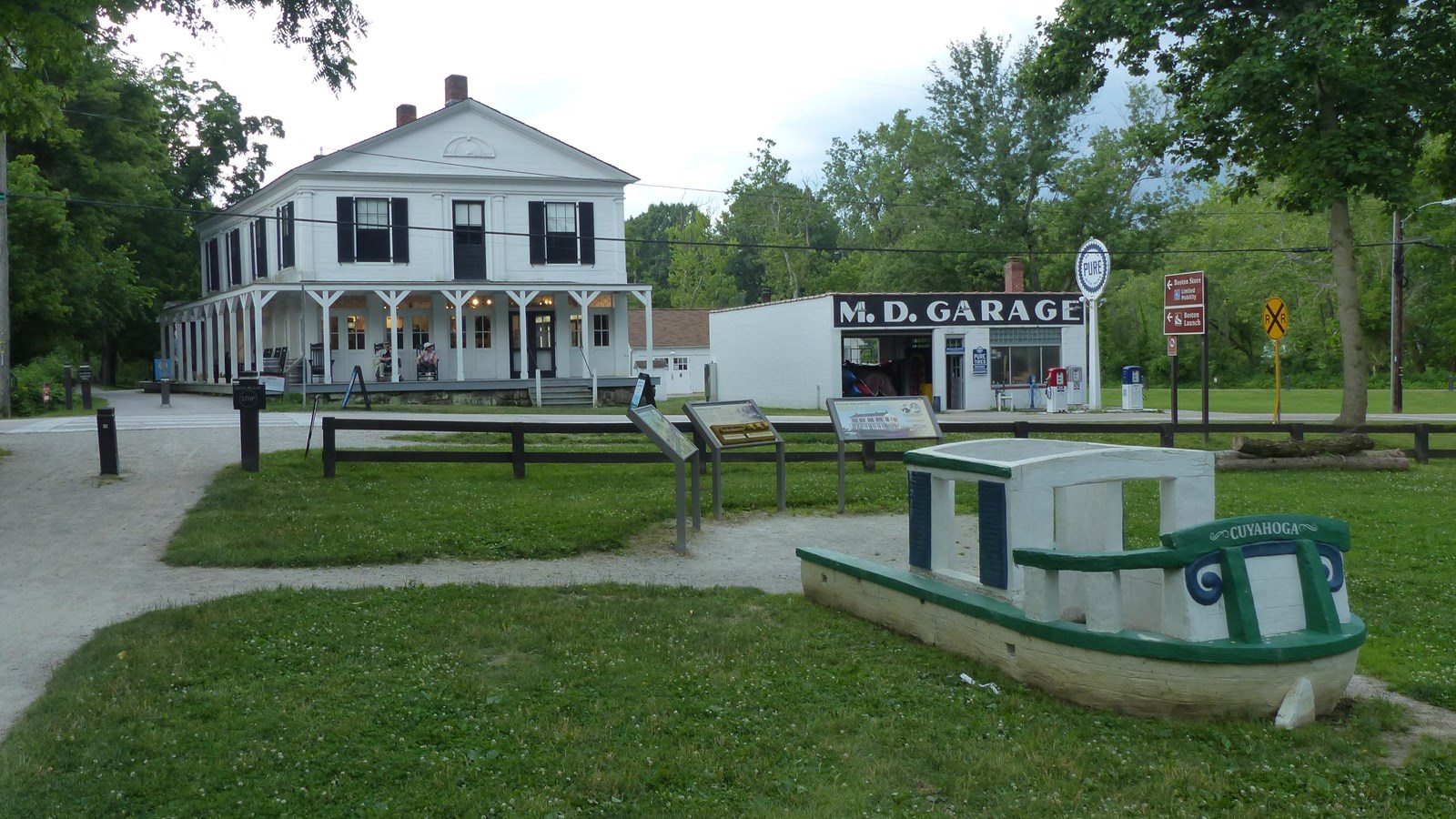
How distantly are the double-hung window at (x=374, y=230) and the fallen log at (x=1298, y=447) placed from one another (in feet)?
81.7

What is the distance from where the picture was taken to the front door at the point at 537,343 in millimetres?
37375

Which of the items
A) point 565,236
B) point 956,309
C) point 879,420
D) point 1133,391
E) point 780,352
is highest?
point 565,236

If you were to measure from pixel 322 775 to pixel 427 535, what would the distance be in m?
6.26

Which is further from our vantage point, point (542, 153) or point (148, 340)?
point (148, 340)

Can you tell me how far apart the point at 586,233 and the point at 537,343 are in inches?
154

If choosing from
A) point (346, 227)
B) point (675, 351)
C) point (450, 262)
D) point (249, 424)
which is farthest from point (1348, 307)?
point (675, 351)

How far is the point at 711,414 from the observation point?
12.6 m

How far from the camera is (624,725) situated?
5668 mm

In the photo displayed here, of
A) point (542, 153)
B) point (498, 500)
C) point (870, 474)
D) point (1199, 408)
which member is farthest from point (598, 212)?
point (498, 500)

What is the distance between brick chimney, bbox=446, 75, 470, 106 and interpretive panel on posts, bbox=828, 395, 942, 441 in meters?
27.1

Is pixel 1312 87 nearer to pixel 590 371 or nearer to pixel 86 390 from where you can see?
pixel 590 371

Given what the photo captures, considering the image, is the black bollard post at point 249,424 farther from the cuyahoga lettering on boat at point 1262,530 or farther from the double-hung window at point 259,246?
the double-hung window at point 259,246

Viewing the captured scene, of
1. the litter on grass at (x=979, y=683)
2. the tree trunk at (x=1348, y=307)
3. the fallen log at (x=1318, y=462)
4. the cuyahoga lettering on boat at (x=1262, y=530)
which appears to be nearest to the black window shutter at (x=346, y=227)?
the fallen log at (x=1318, y=462)

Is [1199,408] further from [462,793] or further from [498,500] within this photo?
[462,793]
